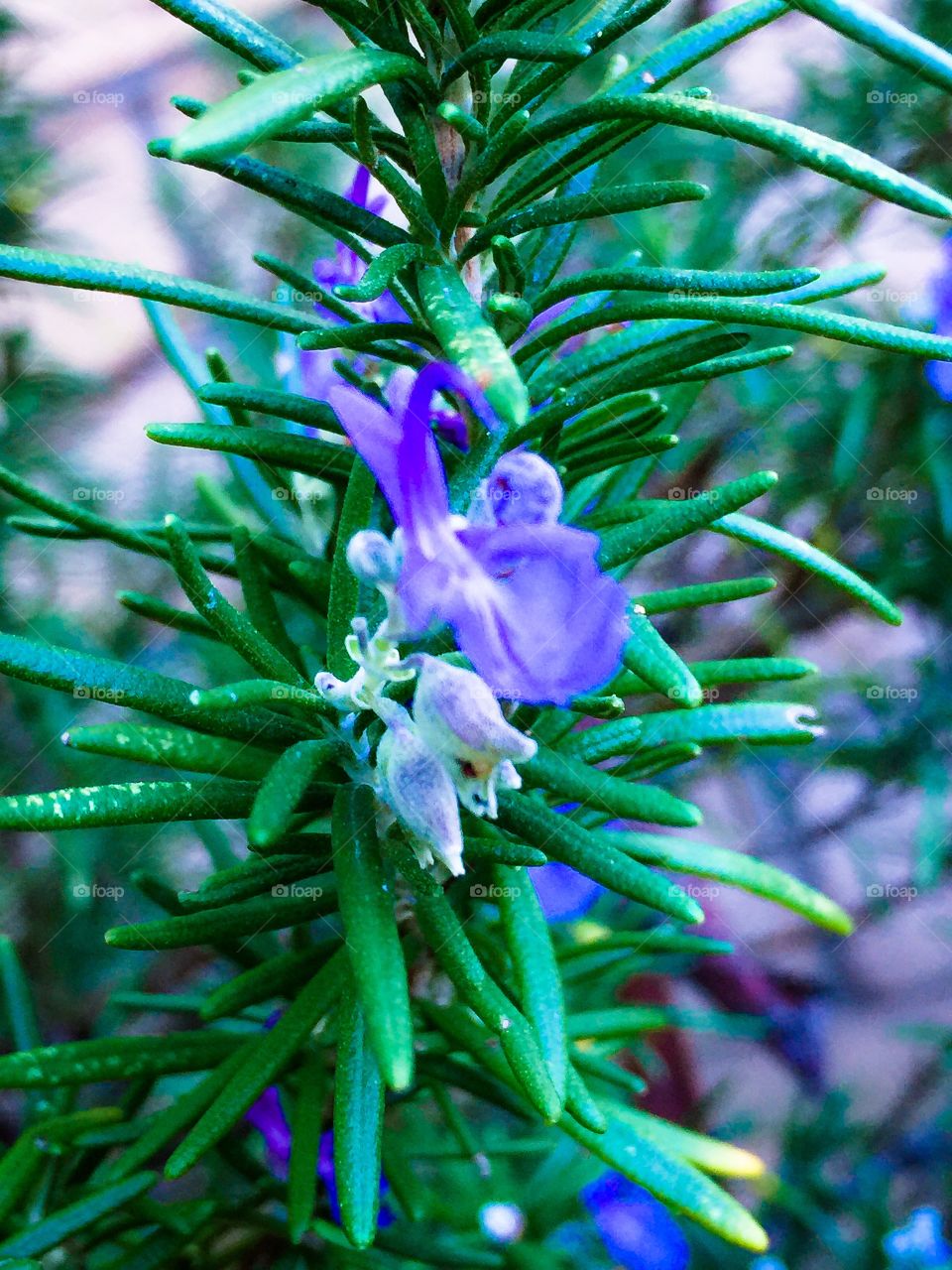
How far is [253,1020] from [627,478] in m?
0.37

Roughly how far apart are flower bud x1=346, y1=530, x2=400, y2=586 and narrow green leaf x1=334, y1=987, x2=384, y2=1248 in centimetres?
18

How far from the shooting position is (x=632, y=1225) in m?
0.98

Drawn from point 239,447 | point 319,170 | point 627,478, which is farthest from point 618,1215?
point 319,170

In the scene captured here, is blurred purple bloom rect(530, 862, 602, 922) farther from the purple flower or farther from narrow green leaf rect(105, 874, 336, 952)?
the purple flower

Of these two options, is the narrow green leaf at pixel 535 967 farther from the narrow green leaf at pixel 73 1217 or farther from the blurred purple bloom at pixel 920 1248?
the blurred purple bloom at pixel 920 1248

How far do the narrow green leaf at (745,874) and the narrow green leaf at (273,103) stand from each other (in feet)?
1.09

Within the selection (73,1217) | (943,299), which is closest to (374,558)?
(73,1217)

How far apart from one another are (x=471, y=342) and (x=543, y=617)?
0.30 ft

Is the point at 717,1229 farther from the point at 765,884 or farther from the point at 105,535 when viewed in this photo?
the point at 105,535

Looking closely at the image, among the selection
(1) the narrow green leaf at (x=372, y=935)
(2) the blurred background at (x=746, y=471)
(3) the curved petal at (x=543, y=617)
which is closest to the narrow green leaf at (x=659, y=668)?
(3) the curved petal at (x=543, y=617)

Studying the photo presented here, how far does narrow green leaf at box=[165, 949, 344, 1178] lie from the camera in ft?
1.51

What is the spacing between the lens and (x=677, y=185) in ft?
1.34

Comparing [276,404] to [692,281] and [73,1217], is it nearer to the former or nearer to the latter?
[692,281]

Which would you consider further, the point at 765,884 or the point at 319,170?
the point at 319,170
